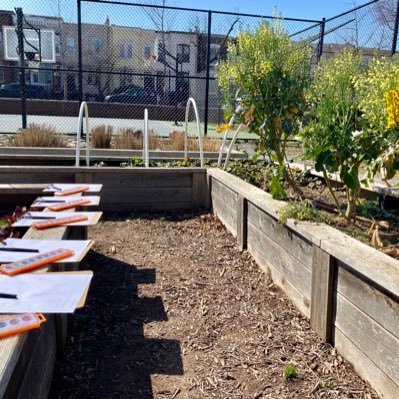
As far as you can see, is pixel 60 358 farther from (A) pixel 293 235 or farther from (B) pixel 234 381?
(A) pixel 293 235

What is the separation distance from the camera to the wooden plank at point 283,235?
2.54 metres

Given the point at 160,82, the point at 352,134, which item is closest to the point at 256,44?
the point at 352,134

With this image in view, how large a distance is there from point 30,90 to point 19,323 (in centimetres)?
1941

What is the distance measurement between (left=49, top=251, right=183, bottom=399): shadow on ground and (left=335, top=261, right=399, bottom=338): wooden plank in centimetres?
86

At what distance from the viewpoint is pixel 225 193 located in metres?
4.29

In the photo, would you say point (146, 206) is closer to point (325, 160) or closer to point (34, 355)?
point (325, 160)

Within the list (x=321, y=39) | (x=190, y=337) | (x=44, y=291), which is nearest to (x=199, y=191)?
(x=190, y=337)

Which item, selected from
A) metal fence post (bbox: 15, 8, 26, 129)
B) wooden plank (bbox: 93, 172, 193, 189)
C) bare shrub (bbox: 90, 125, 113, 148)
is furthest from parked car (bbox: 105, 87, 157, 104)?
wooden plank (bbox: 93, 172, 193, 189)

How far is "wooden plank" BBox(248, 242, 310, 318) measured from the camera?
256 centimetres

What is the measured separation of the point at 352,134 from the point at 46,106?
16671mm

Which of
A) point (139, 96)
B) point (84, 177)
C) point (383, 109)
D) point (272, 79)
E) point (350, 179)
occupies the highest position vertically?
point (139, 96)

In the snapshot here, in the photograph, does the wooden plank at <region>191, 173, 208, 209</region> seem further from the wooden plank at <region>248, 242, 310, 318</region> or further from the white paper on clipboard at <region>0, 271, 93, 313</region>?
the white paper on clipboard at <region>0, 271, 93, 313</region>

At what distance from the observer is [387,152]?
2.68 metres

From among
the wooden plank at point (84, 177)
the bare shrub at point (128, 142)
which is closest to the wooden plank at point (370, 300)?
the wooden plank at point (84, 177)
